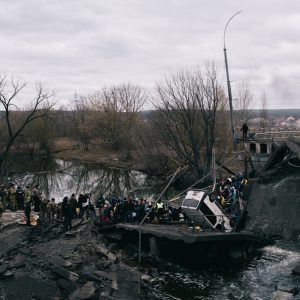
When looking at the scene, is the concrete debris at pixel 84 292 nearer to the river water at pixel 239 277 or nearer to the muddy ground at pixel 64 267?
the muddy ground at pixel 64 267

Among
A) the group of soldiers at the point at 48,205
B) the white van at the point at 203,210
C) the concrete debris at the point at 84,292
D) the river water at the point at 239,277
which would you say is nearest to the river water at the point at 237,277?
the river water at the point at 239,277

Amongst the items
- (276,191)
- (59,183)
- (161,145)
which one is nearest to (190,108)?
(161,145)

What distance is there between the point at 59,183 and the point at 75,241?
2805 centimetres

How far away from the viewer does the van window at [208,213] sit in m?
20.6

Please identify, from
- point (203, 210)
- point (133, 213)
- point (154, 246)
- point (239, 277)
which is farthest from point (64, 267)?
point (239, 277)

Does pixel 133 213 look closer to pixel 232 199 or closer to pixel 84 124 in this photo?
pixel 232 199

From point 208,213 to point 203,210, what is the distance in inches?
14.4

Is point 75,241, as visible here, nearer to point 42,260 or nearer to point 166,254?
point 42,260

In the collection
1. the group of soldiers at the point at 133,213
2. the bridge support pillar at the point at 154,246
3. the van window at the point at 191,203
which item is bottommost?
the bridge support pillar at the point at 154,246

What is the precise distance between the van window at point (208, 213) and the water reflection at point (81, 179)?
59.1ft

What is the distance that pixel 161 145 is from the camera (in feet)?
166

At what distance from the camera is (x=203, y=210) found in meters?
20.6

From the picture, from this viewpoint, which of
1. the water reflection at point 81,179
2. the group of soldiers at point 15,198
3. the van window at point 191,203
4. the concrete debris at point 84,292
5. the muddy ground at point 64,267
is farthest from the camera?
the water reflection at point 81,179

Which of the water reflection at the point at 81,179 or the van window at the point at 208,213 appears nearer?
the van window at the point at 208,213
